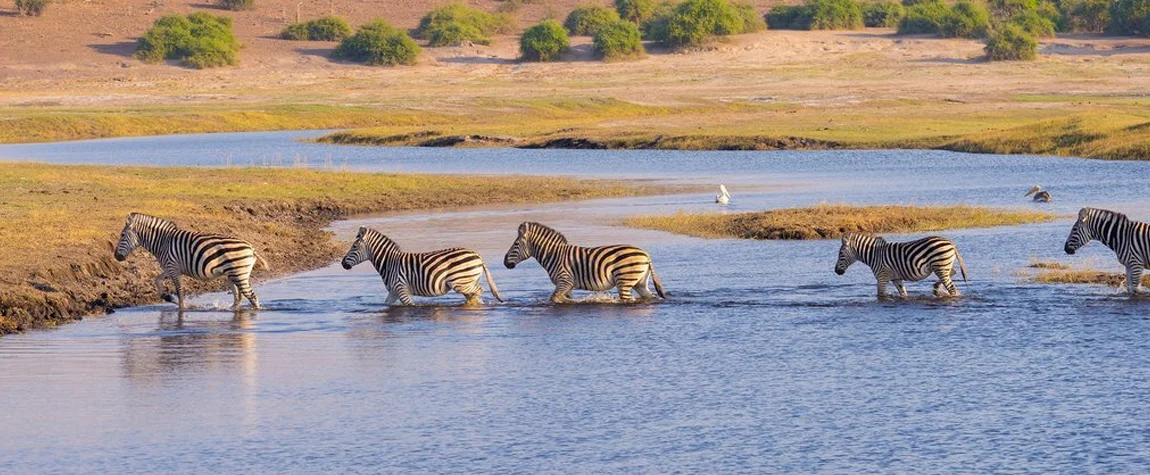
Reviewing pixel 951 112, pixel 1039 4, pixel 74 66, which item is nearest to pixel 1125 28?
pixel 1039 4

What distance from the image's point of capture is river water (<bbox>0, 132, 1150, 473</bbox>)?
12.7 m

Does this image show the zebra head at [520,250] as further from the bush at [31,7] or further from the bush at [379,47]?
the bush at [31,7]

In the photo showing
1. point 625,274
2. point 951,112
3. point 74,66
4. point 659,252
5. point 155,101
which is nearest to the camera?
point 625,274

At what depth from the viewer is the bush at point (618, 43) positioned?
97.4 metres

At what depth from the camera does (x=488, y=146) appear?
60750 millimetres

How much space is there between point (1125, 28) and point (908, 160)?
55.6 m

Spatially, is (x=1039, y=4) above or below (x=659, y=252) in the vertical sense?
above

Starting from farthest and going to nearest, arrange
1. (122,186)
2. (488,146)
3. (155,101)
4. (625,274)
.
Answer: (155,101) < (488,146) < (122,186) < (625,274)

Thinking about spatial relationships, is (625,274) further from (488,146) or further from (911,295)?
(488,146)

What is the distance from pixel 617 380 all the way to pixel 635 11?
101099 millimetres

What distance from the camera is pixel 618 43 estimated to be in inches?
3839

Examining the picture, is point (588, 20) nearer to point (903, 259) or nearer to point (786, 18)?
point (786, 18)

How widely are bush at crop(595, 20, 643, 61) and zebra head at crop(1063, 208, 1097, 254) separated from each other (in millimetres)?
77178

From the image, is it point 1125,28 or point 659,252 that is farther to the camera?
point 1125,28
